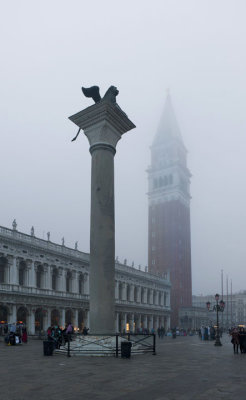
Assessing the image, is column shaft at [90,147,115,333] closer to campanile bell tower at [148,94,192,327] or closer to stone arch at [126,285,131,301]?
stone arch at [126,285,131,301]

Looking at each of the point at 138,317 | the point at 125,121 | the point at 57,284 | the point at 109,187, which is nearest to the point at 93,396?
the point at 109,187

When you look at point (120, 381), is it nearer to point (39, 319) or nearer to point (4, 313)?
point (4, 313)

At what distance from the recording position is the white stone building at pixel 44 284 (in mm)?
49625

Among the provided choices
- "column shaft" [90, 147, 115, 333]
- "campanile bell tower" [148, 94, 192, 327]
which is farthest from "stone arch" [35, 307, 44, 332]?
"campanile bell tower" [148, 94, 192, 327]

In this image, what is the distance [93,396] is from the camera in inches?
380

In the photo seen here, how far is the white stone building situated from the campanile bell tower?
33.7 meters

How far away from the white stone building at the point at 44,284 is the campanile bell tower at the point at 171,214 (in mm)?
33660

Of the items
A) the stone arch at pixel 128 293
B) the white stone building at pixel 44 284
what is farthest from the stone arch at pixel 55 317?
the stone arch at pixel 128 293

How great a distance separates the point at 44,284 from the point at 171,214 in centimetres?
6110

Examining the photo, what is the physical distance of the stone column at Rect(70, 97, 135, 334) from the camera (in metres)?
19.5

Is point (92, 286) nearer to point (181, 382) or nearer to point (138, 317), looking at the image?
point (181, 382)

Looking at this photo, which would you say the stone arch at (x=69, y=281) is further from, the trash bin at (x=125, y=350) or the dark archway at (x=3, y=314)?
the trash bin at (x=125, y=350)

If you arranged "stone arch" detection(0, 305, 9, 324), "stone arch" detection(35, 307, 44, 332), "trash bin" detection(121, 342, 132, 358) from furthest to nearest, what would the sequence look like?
"stone arch" detection(35, 307, 44, 332), "stone arch" detection(0, 305, 9, 324), "trash bin" detection(121, 342, 132, 358)

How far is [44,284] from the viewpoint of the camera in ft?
182
